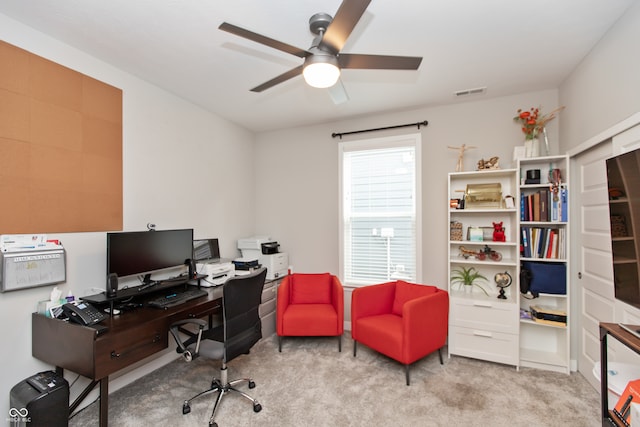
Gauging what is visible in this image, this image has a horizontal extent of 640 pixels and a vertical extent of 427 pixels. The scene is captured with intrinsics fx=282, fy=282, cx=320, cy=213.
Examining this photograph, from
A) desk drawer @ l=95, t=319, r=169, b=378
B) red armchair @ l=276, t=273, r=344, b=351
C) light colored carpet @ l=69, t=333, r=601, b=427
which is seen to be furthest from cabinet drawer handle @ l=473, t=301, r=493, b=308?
desk drawer @ l=95, t=319, r=169, b=378

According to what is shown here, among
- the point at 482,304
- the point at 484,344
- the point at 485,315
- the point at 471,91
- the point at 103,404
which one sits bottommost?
the point at 484,344

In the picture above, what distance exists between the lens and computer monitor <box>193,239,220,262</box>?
10.2 ft

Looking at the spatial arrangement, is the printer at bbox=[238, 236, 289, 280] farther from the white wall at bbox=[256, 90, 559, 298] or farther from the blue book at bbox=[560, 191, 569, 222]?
the blue book at bbox=[560, 191, 569, 222]

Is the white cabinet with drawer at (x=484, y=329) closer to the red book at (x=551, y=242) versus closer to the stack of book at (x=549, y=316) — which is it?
the stack of book at (x=549, y=316)

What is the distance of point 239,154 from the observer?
13.1 feet

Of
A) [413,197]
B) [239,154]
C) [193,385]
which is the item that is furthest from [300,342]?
[239,154]

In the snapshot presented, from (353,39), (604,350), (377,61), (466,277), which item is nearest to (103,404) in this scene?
(377,61)

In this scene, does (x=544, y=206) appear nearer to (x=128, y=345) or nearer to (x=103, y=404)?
(x=128, y=345)

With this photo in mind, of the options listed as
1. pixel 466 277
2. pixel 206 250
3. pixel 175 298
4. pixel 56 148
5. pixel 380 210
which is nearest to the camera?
pixel 56 148

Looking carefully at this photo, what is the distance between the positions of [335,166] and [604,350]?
3032mm

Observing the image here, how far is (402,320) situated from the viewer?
8.75 feet

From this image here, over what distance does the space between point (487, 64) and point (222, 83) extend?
2.44 m

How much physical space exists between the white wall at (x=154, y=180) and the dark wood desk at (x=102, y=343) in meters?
0.14

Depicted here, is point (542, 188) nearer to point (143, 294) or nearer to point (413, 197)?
point (413, 197)
